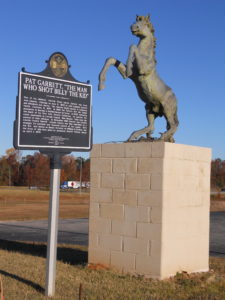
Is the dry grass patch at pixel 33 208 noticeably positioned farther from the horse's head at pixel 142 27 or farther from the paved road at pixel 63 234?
the horse's head at pixel 142 27

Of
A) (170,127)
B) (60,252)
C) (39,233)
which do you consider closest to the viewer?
(170,127)

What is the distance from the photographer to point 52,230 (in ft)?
22.4

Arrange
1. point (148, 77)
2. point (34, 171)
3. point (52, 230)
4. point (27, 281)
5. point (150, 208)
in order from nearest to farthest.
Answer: point (52, 230)
point (27, 281)
point (150, 208)
point (148, 77)
point (34, 171)

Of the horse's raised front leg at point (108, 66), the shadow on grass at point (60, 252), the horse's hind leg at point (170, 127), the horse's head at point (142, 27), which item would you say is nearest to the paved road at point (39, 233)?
the shadow on grass at point (60, 252)

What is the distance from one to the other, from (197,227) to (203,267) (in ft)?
2.66

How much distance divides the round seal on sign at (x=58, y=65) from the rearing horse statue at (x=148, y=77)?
1441mm

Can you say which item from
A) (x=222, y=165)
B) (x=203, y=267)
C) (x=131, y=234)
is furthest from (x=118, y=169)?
(x=222, y=165)

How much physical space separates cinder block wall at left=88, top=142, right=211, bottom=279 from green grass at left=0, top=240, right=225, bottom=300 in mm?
319

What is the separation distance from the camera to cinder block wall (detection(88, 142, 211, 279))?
8.06m

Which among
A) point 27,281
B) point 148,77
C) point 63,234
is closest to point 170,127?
point 148,77

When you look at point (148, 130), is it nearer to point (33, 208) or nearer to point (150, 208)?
point (150, 208)

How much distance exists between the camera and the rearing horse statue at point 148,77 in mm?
8758

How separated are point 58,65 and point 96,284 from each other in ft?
10.8

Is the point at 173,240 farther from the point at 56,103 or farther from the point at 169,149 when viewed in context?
the point at 56,103
